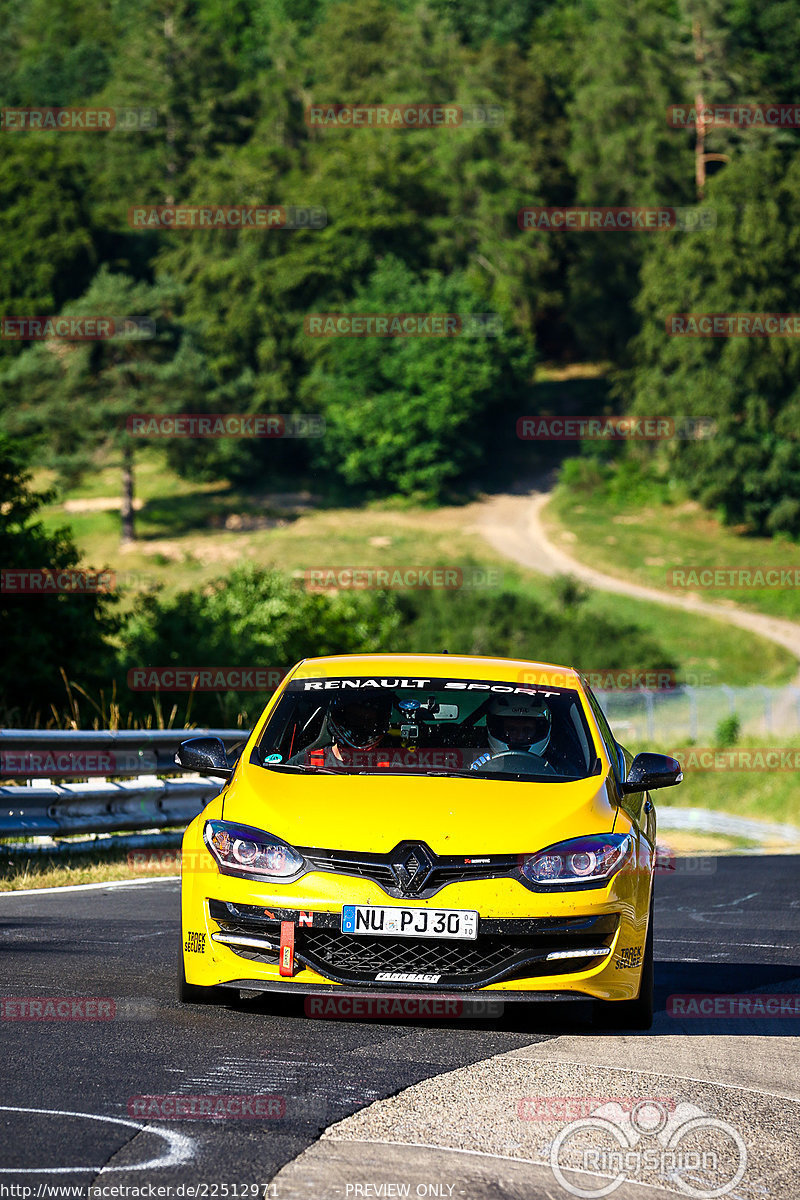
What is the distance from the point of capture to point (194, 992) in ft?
22.8

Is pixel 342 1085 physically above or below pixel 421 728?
below

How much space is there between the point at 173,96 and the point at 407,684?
107905 mm

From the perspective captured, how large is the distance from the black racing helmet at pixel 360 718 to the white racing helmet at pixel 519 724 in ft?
1.65

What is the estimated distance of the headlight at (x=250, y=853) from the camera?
6.57 m

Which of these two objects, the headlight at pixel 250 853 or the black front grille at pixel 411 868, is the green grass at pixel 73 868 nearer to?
the headlight at pixel 250 853

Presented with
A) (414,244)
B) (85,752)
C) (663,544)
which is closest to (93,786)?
(85,752)

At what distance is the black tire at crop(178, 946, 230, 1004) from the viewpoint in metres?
6.93

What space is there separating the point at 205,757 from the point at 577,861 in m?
1.85

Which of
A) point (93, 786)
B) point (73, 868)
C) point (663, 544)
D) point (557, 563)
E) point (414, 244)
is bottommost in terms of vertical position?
point (557, 563)

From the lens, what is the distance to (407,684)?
8062mm

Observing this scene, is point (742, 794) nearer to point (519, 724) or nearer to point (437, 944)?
point (519, 724)

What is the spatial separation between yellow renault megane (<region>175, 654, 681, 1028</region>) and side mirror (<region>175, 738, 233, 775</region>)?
0.06 feet

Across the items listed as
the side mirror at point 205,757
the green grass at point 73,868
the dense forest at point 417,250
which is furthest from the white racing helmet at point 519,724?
the dense forest at point 417,250

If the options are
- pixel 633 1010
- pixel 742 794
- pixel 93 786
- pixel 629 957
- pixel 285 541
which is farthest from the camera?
pixel 285 541
